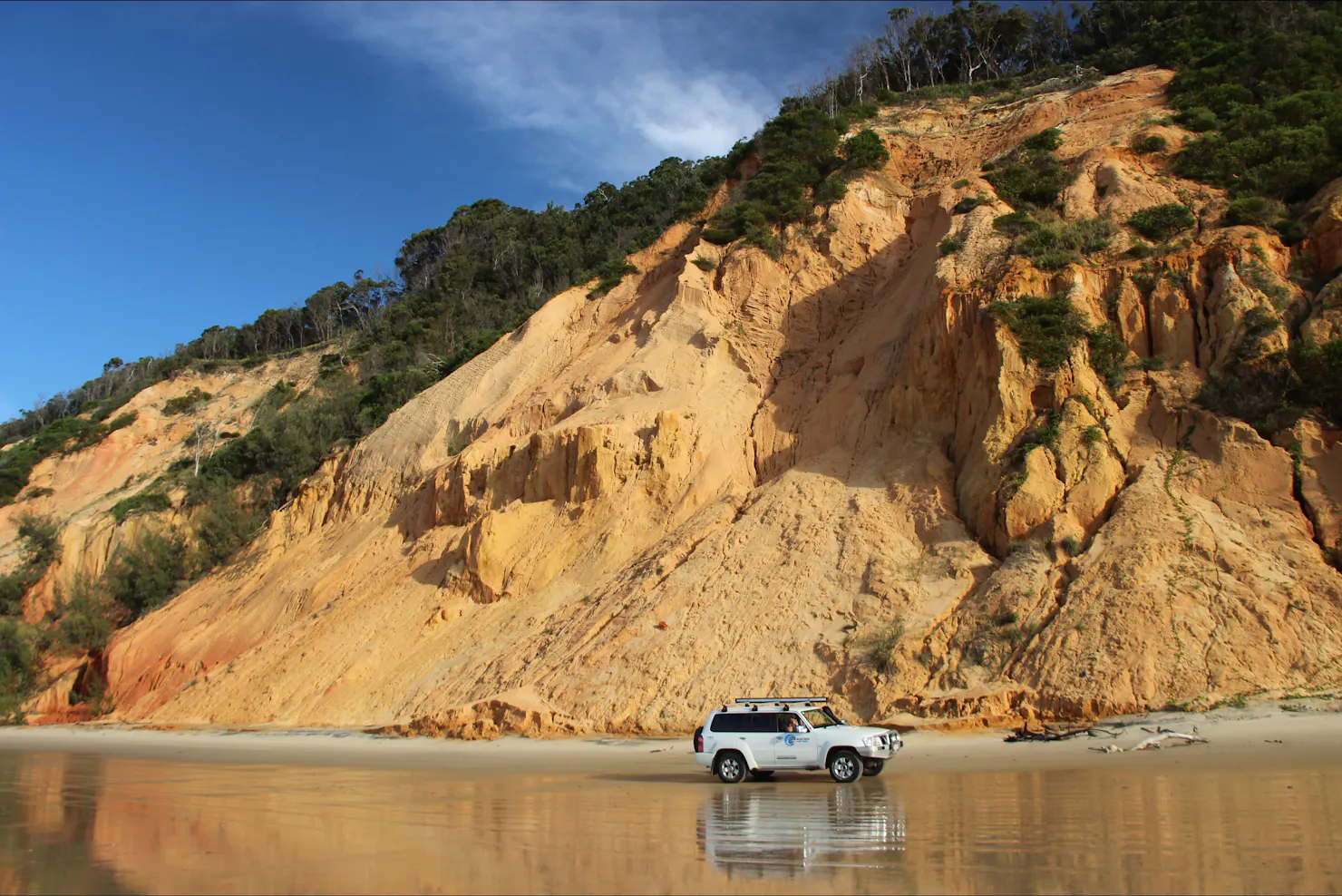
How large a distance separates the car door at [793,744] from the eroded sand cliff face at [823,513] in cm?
488

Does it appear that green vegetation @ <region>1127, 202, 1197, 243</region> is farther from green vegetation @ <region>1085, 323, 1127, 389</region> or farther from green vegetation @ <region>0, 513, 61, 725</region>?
green vegetation @ <region>0, 513, 61, 725</region>

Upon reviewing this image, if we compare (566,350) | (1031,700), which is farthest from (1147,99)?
(1031,700)

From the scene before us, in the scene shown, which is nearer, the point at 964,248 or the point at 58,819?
the point at 58,819

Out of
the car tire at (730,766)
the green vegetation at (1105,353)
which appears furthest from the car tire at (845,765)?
the green vegetation at (1105,353)

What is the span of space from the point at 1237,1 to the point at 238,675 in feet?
146

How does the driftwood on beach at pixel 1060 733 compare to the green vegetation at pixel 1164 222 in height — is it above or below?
below

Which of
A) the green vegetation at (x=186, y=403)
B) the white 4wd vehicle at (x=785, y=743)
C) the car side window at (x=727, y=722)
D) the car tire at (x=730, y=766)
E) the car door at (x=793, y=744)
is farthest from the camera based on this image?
the green vegetation at (x=186, y=403)

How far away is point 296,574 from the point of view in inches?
1232

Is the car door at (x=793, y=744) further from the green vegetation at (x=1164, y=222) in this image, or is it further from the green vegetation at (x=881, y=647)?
the green vegetation at (x=1164, y=222)

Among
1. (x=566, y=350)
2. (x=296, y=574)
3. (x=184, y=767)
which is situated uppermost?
(x=566, y=350)

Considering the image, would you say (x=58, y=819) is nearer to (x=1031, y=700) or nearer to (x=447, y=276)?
(x=1031, y=700)

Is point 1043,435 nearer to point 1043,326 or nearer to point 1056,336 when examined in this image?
point 1056,336

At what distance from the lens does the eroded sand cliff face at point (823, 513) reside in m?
18.9

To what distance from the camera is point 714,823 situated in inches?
406
